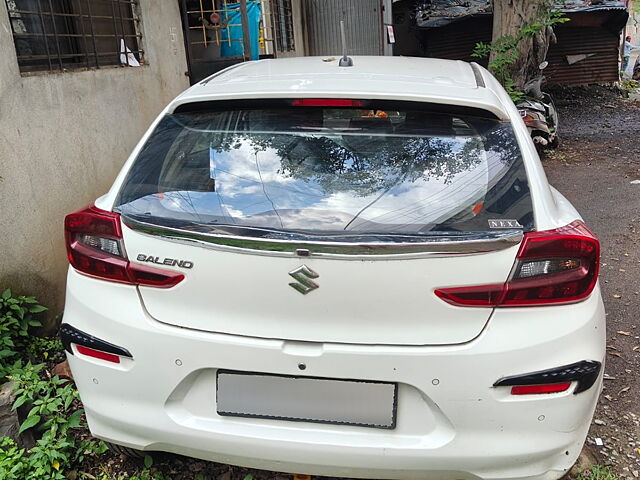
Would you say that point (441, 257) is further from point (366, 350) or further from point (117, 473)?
point (117, 473)

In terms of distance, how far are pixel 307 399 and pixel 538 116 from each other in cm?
718

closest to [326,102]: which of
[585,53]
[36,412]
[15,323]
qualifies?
[36,412]

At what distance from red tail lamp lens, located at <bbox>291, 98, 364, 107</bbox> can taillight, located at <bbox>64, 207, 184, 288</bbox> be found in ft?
2.44

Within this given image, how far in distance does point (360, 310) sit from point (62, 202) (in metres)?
2.61

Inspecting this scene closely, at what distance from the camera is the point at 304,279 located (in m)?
1.71

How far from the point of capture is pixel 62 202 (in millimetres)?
3598

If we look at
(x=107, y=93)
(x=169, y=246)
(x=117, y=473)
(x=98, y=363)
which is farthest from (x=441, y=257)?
(x=107, y=93)

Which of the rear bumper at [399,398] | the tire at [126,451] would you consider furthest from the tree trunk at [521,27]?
the tire at [126,451]

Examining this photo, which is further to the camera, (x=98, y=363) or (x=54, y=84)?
(x=54, y=84)

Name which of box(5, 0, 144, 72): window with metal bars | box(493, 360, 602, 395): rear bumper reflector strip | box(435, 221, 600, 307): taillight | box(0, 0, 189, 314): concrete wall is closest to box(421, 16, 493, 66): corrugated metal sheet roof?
box(5, 0, 144, 72): window with metal bars

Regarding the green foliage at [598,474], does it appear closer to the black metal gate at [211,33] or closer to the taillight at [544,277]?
the taillight at [544,277]

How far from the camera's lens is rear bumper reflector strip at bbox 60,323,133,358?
185cm

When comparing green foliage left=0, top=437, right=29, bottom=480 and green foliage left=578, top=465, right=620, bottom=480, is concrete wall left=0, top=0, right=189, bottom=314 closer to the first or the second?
green foliage left=0, top=437, right=29, bottom=480

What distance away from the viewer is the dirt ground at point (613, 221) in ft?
8.61
